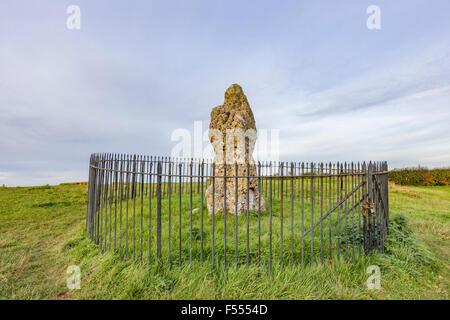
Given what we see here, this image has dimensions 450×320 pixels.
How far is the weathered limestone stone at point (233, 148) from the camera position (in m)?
7.96

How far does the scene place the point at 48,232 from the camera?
748 centimetres

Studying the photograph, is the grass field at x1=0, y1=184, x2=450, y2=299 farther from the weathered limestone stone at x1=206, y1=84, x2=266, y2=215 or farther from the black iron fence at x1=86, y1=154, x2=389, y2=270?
the weathered limestone stone at x1=206, y1=84, x2=266, y2=215

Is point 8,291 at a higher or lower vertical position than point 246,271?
lower

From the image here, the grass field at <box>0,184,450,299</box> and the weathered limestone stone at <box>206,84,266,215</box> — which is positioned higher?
the weathered limestone stone at <box>206,84,266,215</box>

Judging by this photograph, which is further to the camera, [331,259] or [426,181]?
[426,181]

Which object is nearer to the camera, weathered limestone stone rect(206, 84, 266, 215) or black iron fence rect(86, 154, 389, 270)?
black iron fence rect(86, 154, 389, 270)

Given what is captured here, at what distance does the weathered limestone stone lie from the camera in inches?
313

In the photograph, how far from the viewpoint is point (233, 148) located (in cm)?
827

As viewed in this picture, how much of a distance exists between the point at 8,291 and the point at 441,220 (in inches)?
510

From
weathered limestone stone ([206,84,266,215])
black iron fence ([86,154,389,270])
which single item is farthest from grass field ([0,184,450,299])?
weathered limestone stone ([206,84,266,215])

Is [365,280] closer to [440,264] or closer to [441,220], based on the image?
[440,264]

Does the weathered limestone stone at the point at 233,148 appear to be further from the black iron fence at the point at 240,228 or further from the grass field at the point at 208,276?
the grass field at the point at 208,276
